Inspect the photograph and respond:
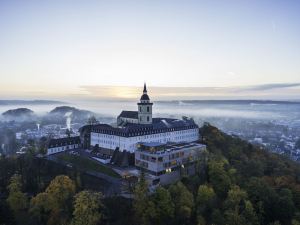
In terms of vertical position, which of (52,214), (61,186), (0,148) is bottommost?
(0,148)

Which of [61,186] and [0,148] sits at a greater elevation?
[61,186]

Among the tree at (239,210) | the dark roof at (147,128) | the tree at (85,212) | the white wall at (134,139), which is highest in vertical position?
the dark roof at (147,128)

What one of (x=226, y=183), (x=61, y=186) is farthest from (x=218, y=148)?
(x=61, y=186)

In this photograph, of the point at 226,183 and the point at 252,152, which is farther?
the point at 252,152

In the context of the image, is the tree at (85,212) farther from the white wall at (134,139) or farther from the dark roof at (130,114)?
the dark roof at (130,114)

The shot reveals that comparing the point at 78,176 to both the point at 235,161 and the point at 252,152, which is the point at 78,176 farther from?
the point at 252,152

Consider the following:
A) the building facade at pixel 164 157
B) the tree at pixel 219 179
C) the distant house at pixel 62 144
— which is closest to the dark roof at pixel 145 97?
the building facade at pixel 164 157

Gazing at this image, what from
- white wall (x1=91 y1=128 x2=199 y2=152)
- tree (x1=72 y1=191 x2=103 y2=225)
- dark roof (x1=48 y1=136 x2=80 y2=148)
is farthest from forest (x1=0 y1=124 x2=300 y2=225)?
dark roof (x1=48 y1=136 x2=80 y2=148)
